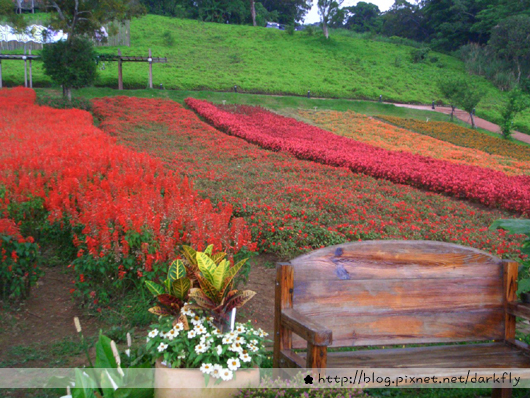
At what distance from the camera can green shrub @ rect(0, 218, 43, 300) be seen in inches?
150

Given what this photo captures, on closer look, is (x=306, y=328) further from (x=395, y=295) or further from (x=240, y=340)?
(x=395, y=295)

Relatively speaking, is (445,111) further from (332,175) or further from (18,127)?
(18,127)

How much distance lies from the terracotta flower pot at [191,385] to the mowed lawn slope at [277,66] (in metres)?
26.6

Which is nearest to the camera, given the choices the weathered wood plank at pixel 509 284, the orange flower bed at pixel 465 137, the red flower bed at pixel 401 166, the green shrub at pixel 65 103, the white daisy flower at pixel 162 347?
the white daisy flower at pixel 162 347

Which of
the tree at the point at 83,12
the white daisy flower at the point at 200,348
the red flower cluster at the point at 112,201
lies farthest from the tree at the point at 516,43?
the white daisy flower at the point at 200,348

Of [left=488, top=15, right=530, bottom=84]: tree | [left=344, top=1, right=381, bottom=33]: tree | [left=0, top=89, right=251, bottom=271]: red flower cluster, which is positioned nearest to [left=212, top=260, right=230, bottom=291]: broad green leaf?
[left=0, top=89, right=251, bottom=271]: red flower cluster

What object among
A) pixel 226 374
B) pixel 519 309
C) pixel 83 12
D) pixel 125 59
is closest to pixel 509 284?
pixel 519 309

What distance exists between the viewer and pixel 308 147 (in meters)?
13.0

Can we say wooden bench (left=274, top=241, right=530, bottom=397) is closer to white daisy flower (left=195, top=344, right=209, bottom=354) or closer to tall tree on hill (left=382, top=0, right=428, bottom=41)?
white daisy flower (left=195, top=344, right=209, bottom=354)

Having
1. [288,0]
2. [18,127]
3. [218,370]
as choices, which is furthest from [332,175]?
[288,0]

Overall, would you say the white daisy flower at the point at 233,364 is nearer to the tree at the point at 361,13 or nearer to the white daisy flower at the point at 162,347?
the white daisy flower at the point at 162,347

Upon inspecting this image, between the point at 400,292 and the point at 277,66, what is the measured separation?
3399 cm

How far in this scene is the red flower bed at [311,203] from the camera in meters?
5.91

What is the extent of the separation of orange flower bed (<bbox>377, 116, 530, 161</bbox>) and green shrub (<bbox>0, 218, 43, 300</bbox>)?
16921 millimetres
